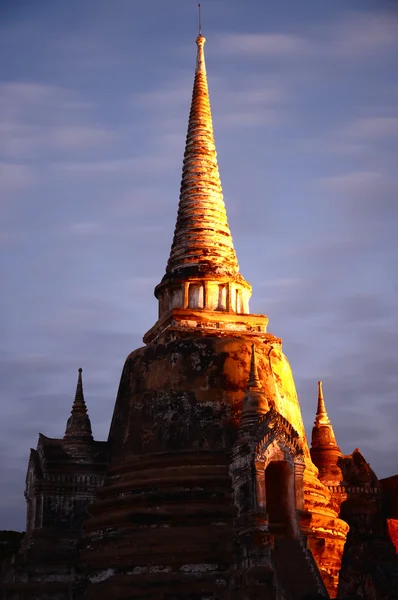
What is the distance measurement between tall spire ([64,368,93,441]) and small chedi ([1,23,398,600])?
43mm

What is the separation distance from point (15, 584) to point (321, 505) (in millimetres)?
9621

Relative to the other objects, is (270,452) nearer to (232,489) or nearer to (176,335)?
(232,489)

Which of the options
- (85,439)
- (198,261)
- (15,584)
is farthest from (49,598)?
(198,261)

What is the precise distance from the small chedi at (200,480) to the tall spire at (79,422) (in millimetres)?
43

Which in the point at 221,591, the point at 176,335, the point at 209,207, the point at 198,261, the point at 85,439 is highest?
the point at 209,207

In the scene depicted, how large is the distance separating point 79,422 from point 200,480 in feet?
18.3

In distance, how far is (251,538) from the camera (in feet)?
91.0

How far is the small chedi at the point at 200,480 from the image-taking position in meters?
28.7

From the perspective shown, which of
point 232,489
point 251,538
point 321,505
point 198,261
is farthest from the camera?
point 198,261

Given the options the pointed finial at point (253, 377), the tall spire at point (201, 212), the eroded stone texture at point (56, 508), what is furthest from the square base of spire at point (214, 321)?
the eroded stone texture at point (56, 508)

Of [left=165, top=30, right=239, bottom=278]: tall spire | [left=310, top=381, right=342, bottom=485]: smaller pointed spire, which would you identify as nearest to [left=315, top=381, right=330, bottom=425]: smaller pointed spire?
[left=310, top=381, right=342, bottom=485]: smaller pointed spire

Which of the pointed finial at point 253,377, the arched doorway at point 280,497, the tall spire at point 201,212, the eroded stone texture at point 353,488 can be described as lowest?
the arched doorway at point 280,497

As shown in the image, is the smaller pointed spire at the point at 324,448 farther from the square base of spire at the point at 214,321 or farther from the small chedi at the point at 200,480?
the square base of spire at the point at 214,321

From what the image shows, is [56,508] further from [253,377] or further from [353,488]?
[353,488]
